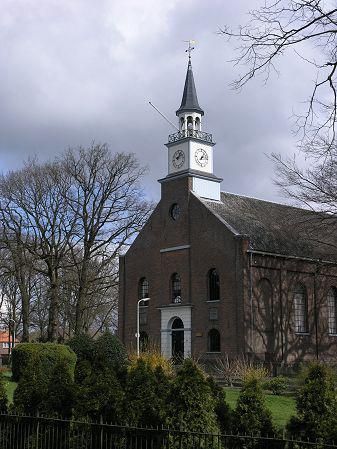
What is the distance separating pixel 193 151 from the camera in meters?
43.9

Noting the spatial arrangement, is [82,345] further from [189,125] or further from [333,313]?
[333,313]

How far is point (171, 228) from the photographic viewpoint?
43.7 meters

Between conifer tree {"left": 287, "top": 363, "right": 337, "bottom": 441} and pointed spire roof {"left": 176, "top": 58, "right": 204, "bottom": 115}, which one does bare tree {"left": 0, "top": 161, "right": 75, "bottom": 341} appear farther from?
conifer tree {"left": 287, "top": 363, "right": 337, "bottom": 441}

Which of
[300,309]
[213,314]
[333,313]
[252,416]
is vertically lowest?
[252,416]

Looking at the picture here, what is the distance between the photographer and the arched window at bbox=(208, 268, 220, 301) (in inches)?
1576

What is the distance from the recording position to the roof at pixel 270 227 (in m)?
40.6

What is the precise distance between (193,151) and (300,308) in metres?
13.5

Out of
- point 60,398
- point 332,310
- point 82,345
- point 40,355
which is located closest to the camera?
point 60,398

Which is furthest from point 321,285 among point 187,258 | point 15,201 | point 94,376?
point 94,376

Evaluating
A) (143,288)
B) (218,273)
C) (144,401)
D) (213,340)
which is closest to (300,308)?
(218,273)

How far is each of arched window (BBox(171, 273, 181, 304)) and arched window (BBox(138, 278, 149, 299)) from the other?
2.65m

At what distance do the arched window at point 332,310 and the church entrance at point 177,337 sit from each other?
10863 millimetres

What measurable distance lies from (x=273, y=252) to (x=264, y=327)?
5.06 metres

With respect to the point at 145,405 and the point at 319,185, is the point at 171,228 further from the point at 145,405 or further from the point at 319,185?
the point at 145,405
